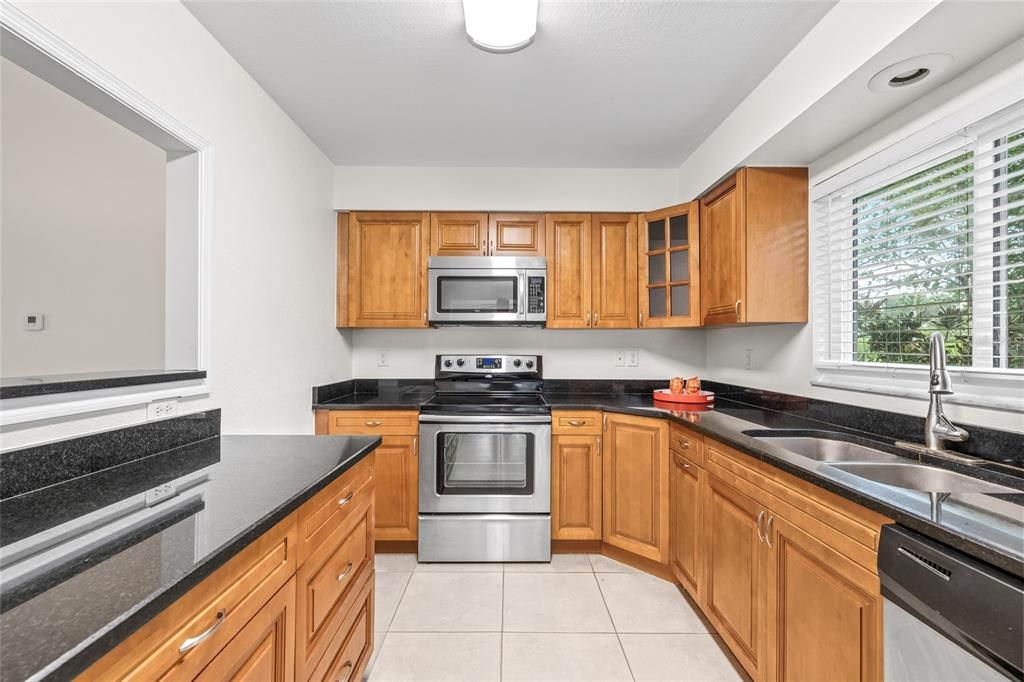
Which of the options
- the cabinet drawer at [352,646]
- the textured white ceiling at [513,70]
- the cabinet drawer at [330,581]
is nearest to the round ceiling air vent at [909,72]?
the textured white ceiling at [513,70]

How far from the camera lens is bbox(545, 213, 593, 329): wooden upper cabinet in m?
2.90

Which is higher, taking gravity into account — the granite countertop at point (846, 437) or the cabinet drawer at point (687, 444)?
the granite countertop at point (846, 437)

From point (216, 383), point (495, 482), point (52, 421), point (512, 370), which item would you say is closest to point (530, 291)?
point (512, 370)

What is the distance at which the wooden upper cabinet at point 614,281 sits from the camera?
2.91 metres

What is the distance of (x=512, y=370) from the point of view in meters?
3.07

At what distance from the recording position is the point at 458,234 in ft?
9.52

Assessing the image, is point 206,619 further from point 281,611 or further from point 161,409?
point 161,409

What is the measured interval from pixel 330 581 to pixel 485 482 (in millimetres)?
1306

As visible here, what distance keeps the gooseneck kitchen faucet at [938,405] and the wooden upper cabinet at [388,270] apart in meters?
2.42

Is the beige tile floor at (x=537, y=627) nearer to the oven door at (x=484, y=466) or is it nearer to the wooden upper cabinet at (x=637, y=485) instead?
the wooden upper cabinet at (x=637, y=485)

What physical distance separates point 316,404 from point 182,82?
5.24 ft

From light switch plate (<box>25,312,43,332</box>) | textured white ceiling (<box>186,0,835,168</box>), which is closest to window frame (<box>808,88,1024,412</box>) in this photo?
textured white ceiling (<box>186,0,835,168</box>)

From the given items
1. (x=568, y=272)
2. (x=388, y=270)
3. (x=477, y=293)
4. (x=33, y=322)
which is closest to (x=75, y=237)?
(x=33, y=322)

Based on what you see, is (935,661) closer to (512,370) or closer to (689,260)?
(689,260)
